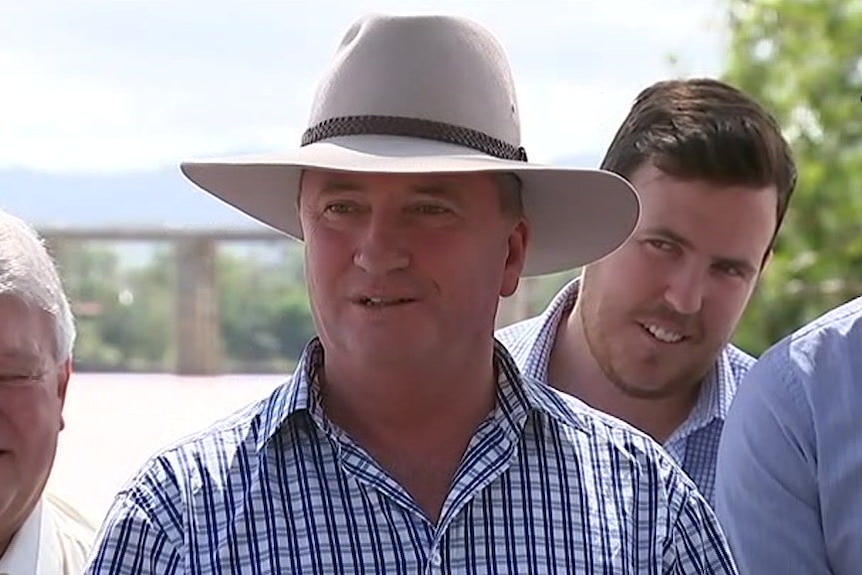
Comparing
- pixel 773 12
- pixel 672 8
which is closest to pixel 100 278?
pixel 672 8

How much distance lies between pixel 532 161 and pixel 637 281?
611 mm

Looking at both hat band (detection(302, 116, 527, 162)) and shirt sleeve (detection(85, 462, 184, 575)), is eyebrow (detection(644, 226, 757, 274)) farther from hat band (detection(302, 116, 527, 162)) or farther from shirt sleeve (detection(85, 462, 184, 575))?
shirt sleeve (detection(85, 462, 184, 575))

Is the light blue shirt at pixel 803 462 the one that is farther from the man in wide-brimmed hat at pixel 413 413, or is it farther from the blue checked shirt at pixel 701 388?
the blue checked shirt at pixel 701 388

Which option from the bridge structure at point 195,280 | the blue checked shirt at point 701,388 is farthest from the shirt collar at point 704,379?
the bridge structure at point 195,280

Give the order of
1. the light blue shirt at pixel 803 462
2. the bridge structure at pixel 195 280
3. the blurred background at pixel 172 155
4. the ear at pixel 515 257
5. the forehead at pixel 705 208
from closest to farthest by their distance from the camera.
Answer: the ear at pixel 515 257 < the light blue shirt at pixel 803 462 < the forehead at pixel 705 208 < the blurred background at pixel 172 155 < the bridge structure at pixel 195 280

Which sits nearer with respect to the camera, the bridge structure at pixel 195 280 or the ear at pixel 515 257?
the ear at pixel 515 257

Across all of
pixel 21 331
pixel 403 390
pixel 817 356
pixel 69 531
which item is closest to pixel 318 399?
pixel 403 390

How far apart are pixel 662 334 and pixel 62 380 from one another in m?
0.97

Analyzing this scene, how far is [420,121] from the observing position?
173cm

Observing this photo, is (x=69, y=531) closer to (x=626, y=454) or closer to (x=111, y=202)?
(x=626, y=454)

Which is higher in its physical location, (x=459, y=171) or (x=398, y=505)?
(x=459, y=171)

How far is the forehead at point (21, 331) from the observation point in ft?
6.07

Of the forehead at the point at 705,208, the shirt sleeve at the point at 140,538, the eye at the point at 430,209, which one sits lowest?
the shirt sleeve at the point at 140,538

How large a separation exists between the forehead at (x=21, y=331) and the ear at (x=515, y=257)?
0.58 metres
